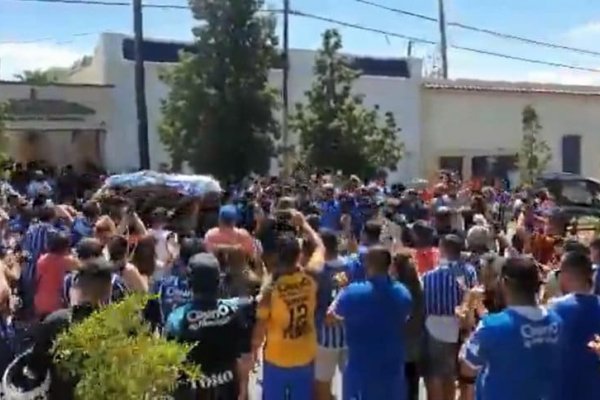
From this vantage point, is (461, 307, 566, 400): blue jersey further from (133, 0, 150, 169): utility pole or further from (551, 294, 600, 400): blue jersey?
(133, 0, 150, 169): utility pole

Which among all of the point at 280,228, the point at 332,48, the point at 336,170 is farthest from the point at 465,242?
the point at 332,48

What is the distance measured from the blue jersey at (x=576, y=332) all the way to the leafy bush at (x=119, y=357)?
2445mm

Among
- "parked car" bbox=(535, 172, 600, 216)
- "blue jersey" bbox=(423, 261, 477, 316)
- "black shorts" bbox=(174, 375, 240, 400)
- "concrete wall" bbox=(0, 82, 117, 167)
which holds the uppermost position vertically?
"concrete wall" bbox=(0, 82, 117, 167)

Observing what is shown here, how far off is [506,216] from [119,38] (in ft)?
53.8

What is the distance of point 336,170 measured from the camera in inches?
1294

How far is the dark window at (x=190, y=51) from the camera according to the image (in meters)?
35.6

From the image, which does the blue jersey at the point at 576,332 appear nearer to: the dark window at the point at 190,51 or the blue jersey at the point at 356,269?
the blue jersey at the point at 356,269

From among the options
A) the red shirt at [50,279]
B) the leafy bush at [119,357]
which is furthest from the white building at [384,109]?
the leafy bush at [119,357]

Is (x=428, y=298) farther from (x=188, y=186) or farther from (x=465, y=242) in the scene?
(x=188, y=186)

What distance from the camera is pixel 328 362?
8445 mm

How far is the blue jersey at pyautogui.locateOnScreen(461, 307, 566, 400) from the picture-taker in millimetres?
5516

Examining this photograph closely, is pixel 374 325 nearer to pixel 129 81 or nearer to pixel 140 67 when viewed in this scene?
pixel 140 67

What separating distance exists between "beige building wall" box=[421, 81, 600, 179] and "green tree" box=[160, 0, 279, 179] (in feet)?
43.8

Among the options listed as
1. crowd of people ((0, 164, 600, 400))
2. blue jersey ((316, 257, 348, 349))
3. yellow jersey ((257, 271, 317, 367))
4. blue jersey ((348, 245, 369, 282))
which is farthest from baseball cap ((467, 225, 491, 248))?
yellow jersey ((257, 271, 317, 367))
